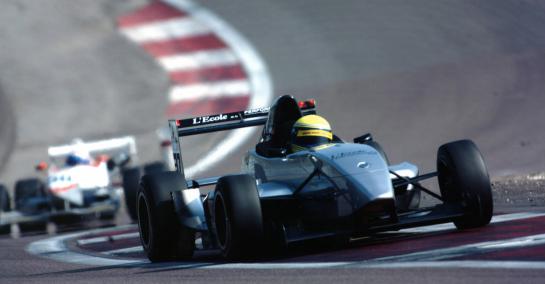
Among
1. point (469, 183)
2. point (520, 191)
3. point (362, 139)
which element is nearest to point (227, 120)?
point (362, 139)

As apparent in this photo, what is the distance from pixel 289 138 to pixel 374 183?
1719 mm

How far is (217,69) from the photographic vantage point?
854 inches

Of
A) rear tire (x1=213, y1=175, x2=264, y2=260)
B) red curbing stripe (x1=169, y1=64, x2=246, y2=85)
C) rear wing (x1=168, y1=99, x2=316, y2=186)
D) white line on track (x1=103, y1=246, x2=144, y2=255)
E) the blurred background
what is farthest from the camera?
red curbing stripe (x1=169, y1=64, x2=246, y2=85)

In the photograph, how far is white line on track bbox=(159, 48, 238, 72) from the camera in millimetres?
21875

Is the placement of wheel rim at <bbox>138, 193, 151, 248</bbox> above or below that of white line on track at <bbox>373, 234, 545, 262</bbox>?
above

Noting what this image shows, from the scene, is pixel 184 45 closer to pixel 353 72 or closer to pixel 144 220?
pixel 353 72

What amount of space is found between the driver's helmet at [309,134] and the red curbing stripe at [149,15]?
47.0 ft

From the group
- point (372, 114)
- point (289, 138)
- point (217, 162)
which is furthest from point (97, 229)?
point (289, 138)

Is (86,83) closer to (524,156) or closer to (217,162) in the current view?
(217,162)

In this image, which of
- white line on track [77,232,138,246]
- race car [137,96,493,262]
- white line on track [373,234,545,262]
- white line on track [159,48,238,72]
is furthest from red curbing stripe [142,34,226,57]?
white line on track [373,234,545,262]

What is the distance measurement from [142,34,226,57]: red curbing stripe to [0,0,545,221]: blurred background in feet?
0.69

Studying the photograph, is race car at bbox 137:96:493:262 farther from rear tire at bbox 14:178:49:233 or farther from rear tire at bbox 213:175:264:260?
rear tire at bbox 14:178:49:233

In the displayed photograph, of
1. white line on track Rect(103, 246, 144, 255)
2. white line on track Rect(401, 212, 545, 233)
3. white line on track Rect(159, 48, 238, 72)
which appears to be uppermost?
white line on track Rect(159, 48, 238, 72)

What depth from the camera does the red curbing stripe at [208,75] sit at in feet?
69.8
